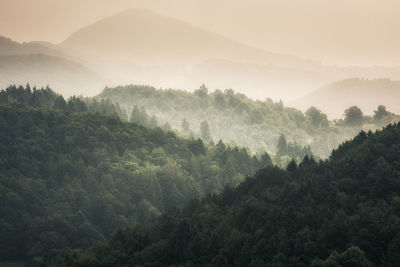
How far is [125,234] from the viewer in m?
156

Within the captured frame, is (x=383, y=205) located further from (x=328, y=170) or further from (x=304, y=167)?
(x=304, y=167)

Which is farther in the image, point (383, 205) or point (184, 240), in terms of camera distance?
point (184, 240)

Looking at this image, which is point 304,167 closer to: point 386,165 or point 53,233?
point 386,165

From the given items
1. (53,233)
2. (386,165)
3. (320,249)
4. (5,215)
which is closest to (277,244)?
(320,249)

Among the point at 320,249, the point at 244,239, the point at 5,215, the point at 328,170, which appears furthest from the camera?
the point at 5,215

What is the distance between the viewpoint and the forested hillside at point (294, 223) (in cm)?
11194

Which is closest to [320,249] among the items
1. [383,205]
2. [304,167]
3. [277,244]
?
[277,244]

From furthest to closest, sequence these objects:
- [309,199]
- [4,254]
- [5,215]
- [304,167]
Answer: [5,215] < [4,254] < [304,167] < [309,199]

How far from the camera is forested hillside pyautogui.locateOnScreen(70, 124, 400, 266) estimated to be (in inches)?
4407

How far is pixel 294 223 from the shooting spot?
130 m

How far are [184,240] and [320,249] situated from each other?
3521cm

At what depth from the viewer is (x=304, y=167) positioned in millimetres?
168625

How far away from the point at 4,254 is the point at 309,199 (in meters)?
97.2

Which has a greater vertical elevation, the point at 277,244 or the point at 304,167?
the point at 304,167
